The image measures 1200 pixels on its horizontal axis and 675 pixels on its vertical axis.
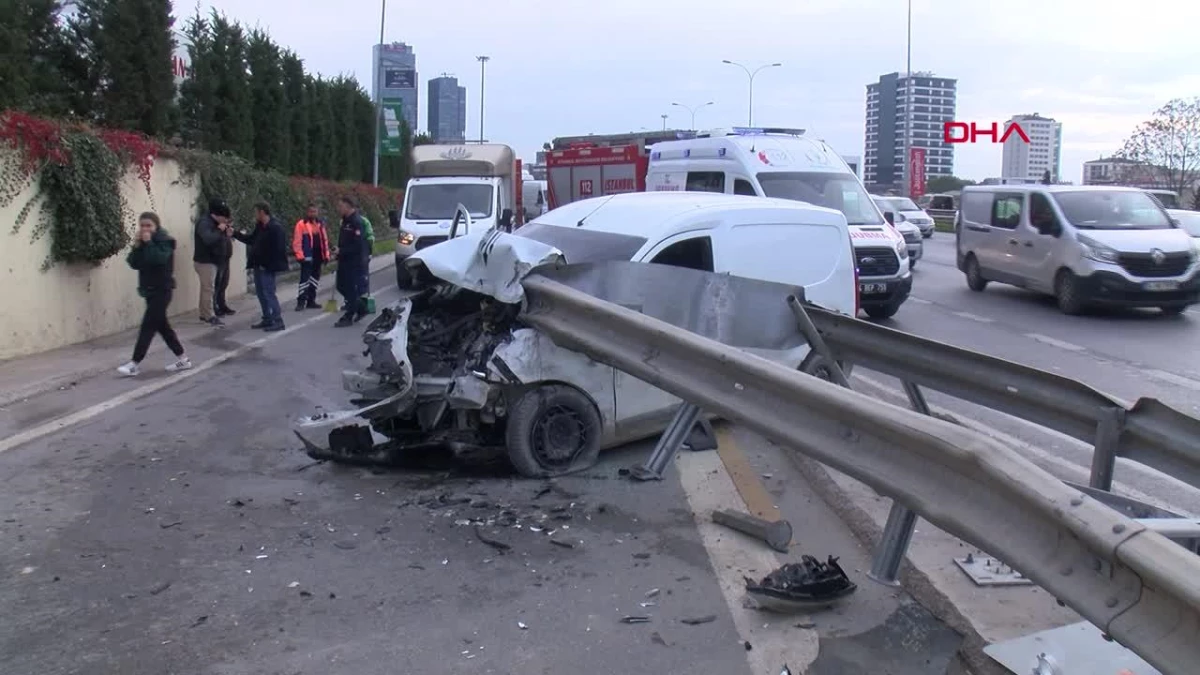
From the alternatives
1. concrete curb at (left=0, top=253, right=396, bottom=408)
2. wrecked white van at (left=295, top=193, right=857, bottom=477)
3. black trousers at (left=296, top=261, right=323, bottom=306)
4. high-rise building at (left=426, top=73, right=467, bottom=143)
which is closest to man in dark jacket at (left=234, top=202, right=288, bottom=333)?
black trousers at (left=296, top=261, right=323, bottom=306)

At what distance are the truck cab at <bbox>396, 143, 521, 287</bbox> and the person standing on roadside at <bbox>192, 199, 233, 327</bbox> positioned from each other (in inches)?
146

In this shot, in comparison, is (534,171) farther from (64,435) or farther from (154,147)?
(64,435)

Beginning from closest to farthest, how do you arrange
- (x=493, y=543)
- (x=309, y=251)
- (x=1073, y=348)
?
(x=493, y=543), (x=1073, y=348), (x=309, y=251)

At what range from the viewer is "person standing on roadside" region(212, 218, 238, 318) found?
15.3 meters

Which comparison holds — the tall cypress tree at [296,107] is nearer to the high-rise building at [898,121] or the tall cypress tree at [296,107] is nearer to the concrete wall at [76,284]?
the concrete wall at [76,284]

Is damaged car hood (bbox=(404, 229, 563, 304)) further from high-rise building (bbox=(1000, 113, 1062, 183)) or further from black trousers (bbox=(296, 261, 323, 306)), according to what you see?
high-rise building (bbox=(1000, 113, 1062, 183))

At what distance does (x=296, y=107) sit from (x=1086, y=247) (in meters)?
22.0

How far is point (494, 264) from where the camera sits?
7082 mm

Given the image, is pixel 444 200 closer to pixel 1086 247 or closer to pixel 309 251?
pixel 309 251

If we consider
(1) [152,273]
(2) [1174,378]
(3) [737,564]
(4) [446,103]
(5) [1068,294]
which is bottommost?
(3) [737,564]

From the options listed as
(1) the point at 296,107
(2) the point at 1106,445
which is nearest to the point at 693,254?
(2) the point at 1106,445

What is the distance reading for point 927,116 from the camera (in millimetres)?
80062

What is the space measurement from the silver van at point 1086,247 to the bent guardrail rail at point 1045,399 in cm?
1170

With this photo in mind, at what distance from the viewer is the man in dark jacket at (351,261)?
49.7ft
